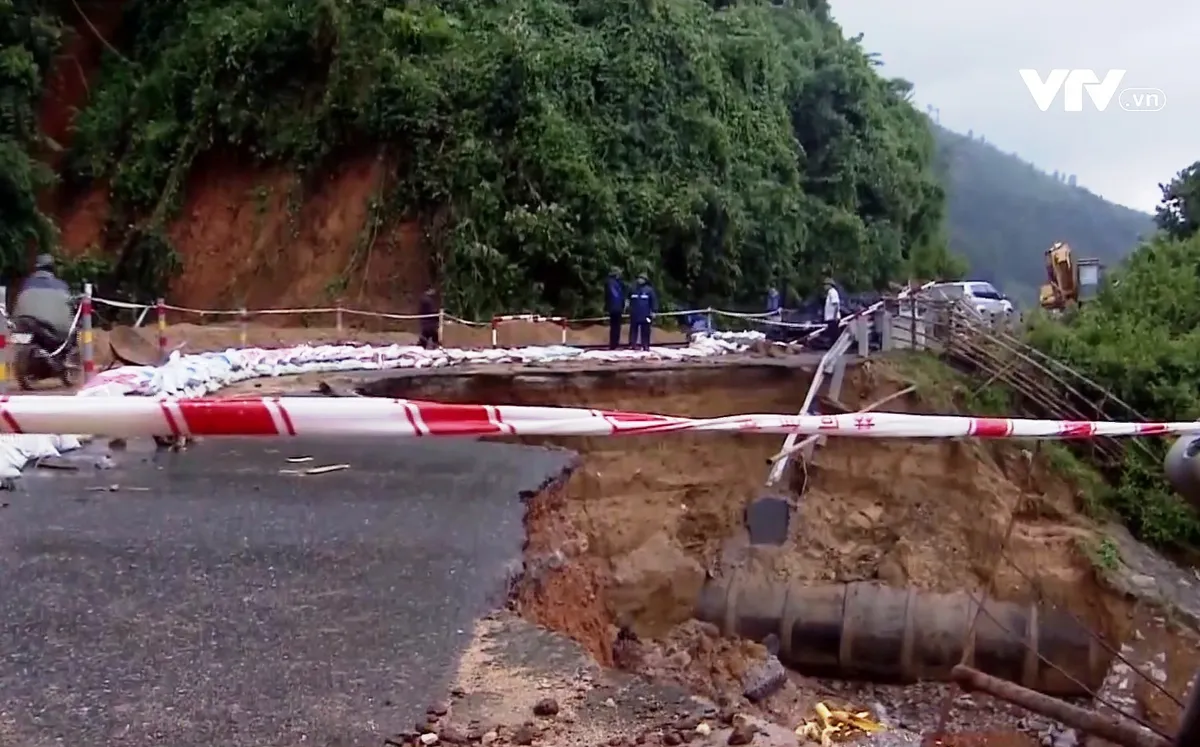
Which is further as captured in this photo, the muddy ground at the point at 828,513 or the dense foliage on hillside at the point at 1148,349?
the dense foliage on hillside at the point at 1148,349

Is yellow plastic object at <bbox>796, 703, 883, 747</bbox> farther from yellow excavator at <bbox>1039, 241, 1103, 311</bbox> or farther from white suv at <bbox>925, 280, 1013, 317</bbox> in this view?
yellow excavator at <bbox>1039, 241, 1103, 311</bbox>

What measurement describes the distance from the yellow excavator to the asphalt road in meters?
14.6

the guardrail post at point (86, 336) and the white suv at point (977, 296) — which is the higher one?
the white suv at point (977, 296)

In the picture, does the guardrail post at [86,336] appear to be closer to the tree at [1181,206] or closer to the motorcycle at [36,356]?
the motorcycle at [36,356]

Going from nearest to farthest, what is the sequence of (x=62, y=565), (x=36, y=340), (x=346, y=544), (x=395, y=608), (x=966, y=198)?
(x=395, y=608) → (x=62, y=565) → (x=346, y=544) → (x=36, y=340) → (x=966, y=198)

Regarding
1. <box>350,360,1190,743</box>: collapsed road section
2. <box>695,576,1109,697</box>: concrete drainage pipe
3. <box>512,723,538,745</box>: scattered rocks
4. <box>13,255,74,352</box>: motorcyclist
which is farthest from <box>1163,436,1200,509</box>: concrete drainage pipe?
<box>13,255,74,352</box>: motorcyclist

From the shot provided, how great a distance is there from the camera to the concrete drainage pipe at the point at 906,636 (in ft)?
33.2

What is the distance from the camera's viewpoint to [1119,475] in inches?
534

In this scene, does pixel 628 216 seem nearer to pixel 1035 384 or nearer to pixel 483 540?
pixel 1035 384

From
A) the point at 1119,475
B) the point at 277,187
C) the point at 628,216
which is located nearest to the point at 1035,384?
the point at 1119,475

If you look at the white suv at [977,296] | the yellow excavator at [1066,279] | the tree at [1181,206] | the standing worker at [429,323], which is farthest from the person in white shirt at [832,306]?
the tree at [1181,206]

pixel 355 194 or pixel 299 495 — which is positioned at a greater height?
pixel 355 194

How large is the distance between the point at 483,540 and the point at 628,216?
18063 mm

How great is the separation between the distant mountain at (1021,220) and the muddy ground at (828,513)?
141 feet
